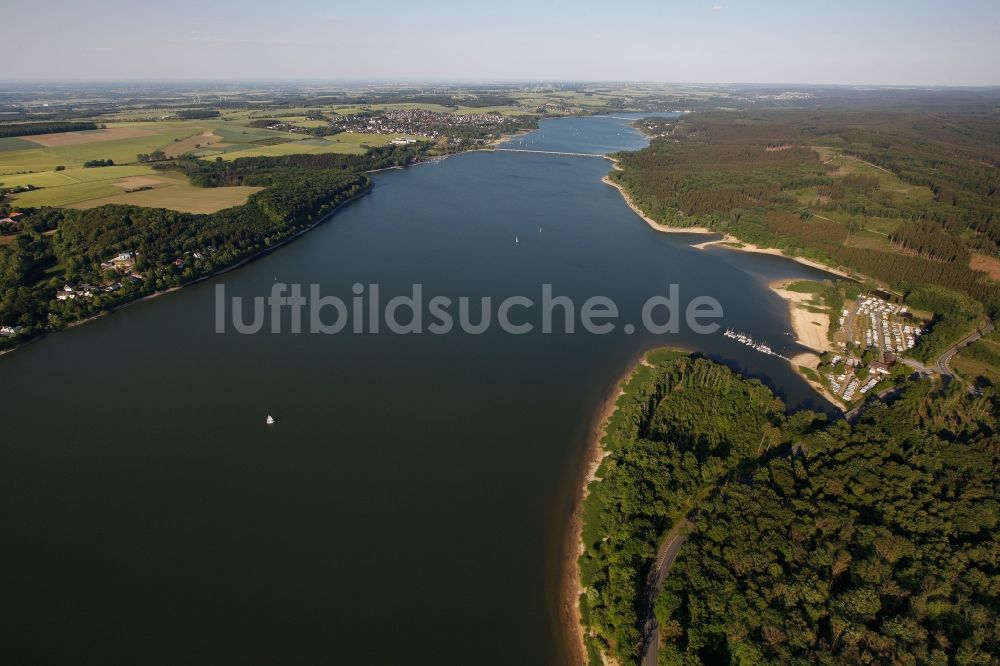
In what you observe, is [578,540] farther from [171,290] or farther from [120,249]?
[120,249]

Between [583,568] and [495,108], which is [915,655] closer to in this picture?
[583,568]

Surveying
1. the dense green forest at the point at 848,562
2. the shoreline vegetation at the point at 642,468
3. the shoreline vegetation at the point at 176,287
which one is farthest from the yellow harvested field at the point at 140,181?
the dense green forest at the point at 848,562

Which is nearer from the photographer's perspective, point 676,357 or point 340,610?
point 340,610

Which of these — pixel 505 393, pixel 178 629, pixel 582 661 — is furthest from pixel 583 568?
pixel 178 629

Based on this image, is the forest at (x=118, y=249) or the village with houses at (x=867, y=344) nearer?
the village with houses at (x=867, y=344)

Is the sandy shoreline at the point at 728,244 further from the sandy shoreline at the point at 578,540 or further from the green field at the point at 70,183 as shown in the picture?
the green field at the point at 70,183

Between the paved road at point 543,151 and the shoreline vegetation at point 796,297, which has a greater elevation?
the paved road at point 543,151

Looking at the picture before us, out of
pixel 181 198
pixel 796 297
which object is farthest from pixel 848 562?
pixel 181 198
